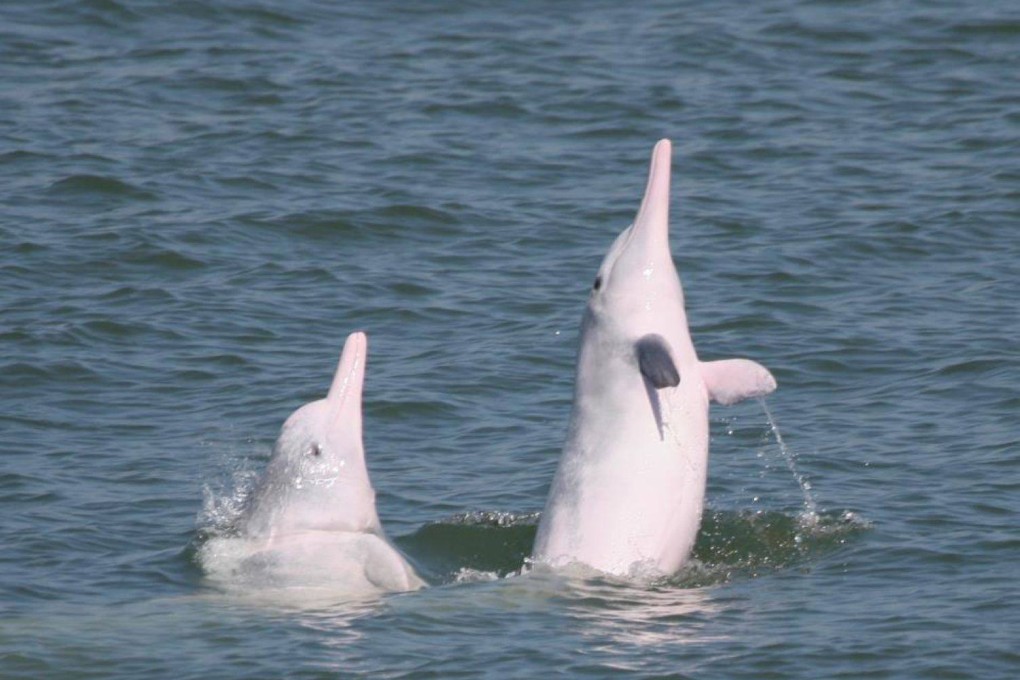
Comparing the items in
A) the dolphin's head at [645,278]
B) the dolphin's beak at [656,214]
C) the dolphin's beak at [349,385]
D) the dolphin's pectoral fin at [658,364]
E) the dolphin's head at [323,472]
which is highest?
the dolphin's beak at [656,214]

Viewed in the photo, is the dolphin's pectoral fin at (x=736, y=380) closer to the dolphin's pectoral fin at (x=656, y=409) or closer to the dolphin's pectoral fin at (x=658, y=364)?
the dolphin's pectoral fin at (x=656, y=409)

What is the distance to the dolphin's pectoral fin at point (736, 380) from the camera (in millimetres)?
13281

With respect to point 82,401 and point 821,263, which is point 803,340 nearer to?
point 821,263

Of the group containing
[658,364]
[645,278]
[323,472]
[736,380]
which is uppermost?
[645,278]

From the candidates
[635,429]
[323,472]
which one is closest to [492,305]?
[323,472]

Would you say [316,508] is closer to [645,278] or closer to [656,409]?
[656,409]

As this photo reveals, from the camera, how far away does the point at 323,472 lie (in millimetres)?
14281

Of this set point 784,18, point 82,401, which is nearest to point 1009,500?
point 82,401

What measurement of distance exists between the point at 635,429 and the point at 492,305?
717cm

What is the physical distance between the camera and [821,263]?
21391mm

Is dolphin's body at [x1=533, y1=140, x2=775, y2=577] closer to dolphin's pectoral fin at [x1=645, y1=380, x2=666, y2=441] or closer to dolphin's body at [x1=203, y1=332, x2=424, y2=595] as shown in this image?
dolphin's pectoral fin at [x1=645, y1=380, x2=666, y2=441]

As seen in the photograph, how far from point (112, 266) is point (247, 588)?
8.65 metres

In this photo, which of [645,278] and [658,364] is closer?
[658,364]

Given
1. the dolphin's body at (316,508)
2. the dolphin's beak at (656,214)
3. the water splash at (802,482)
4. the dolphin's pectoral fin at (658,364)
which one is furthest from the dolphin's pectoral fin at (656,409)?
the dolphin's body at (316,508)
